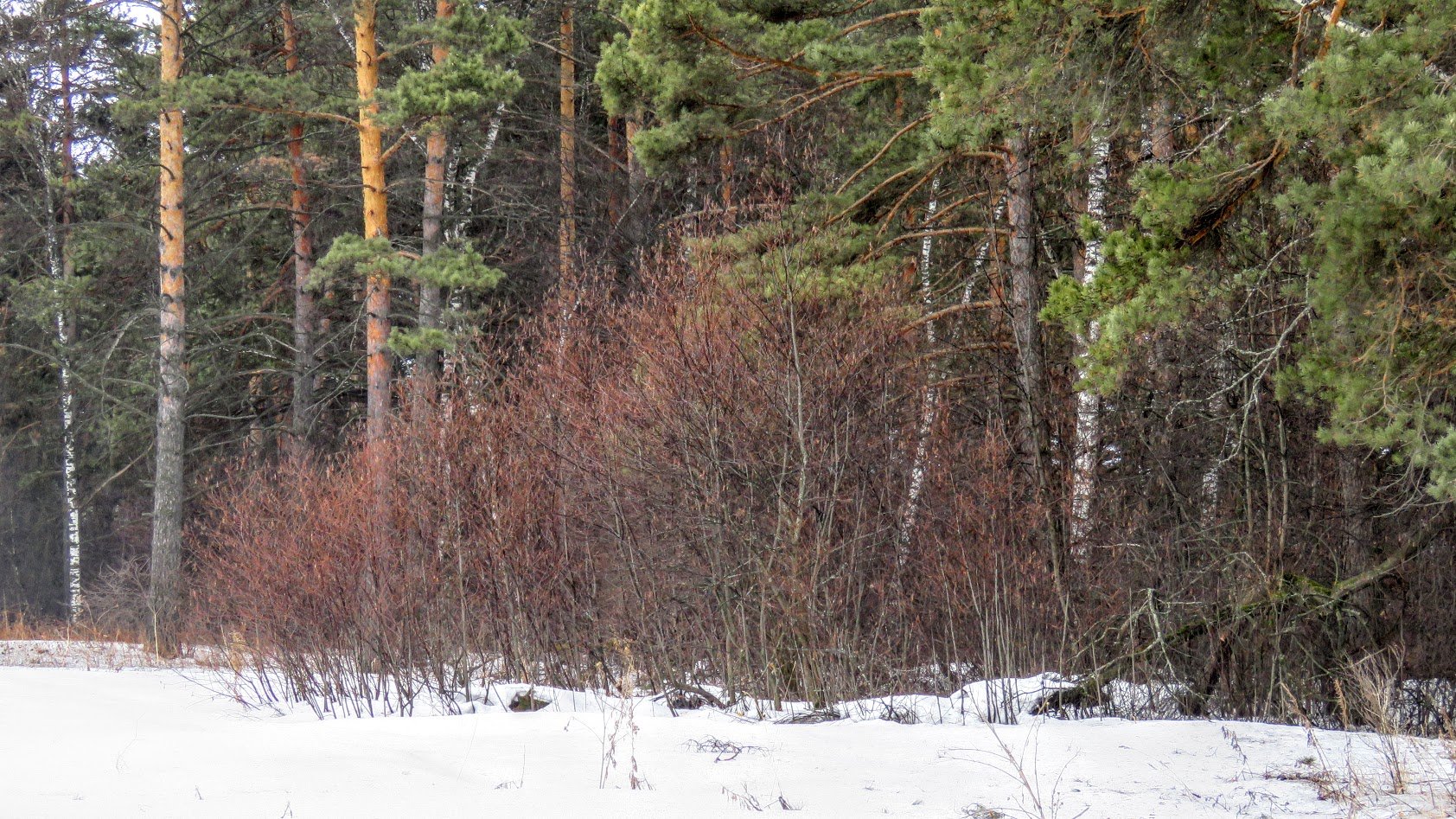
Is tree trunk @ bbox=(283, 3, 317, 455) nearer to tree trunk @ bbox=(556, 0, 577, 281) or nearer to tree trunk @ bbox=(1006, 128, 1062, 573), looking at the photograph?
tree trunk @ bbox=(556, 0, 577, 281)

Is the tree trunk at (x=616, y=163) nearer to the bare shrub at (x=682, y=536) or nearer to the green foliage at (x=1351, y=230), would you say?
the bare shrub at (x=682, y=536)

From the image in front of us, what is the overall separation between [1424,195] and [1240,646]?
3.46 meters

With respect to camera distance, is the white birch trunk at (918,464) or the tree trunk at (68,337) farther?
the tree trunk at (68,337)

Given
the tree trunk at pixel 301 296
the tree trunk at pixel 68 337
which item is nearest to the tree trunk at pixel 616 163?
the tree trunk at pixel 301 296

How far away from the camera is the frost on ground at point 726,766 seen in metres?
5.02

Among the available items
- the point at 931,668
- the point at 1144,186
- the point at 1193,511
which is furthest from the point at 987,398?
the point at 1144,186

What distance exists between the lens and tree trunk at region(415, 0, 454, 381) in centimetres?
1550

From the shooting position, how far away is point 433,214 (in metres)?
16.2

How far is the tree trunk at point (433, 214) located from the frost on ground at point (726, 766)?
833 cm

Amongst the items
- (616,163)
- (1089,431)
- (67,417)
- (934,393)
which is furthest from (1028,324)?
(67,417)

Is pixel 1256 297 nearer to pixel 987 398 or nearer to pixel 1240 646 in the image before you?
pixel 987 398

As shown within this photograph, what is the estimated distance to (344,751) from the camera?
6.06 metres

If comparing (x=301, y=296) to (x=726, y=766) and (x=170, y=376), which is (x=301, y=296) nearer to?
(x=170, y=376)

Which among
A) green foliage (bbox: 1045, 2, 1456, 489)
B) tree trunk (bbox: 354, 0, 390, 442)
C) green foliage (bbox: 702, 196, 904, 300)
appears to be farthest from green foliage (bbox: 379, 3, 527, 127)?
green foliage (bbox: 1045, 2, 1456, 489)
